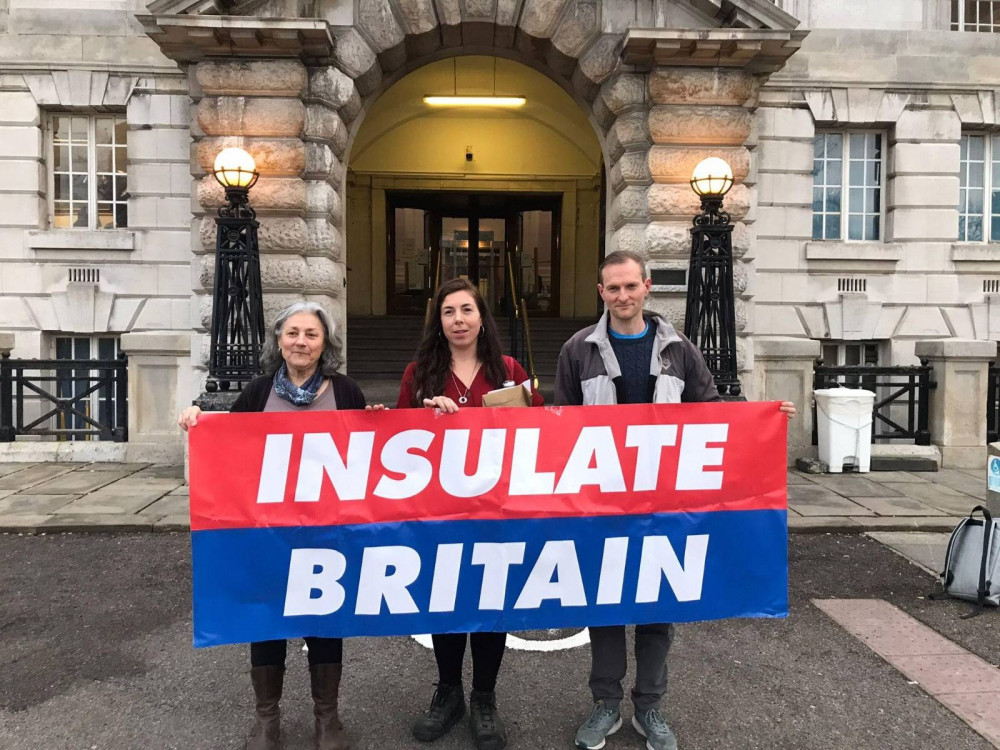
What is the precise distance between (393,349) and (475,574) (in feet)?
34.7

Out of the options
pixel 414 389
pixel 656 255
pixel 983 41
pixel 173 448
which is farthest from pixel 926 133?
pixel 173 448

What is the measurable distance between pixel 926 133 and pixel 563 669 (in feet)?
36.1

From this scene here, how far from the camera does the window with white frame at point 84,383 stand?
10266 millimetres

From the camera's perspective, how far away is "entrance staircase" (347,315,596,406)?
463 inches

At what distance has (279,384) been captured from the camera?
10.6 ft

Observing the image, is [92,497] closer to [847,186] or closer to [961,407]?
[961,407]

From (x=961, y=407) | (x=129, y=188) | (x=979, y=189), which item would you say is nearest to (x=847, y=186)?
(x=979, y=189)

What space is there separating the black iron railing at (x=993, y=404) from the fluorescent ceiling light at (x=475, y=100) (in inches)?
402

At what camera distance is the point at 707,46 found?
906 centimetres

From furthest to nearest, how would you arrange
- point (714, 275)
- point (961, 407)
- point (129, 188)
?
point (129, 188)
point (961, 407)
point (714, 275)

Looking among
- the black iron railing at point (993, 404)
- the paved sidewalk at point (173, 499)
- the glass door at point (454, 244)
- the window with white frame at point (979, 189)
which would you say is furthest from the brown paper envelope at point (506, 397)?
the glass door at point (454, 244)

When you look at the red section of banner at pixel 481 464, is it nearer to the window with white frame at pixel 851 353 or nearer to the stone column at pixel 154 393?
the stone column at pixel 154 393

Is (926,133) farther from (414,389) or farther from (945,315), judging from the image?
(414,389)

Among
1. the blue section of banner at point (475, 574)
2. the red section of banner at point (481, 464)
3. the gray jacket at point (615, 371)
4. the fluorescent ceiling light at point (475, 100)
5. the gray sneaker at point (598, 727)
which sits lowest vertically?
the gray sneaker at point (598, 727)
